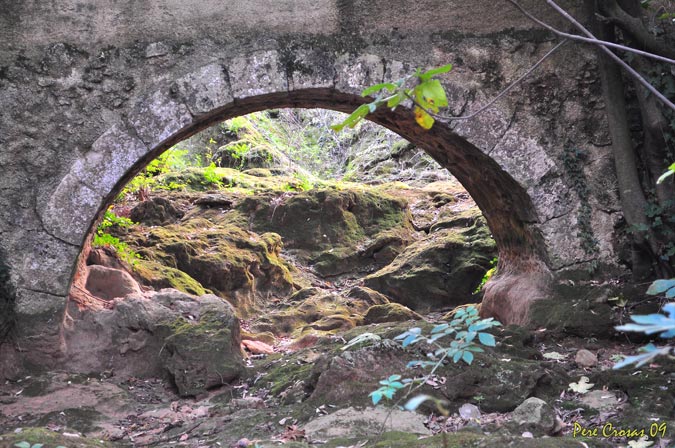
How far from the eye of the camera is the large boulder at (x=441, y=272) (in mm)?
7898

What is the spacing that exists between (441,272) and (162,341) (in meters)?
3.86

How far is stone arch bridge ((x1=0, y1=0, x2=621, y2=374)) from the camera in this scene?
188 inches

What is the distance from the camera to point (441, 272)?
8.01 m

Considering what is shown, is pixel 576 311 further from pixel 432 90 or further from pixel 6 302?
pixel 6 302

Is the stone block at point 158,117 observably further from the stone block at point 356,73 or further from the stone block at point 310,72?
the stone block at point 356,73

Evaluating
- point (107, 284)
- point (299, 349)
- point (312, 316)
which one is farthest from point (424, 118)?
point (312, 316)

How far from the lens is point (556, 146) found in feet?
16.9

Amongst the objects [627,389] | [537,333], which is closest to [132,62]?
[537,333]

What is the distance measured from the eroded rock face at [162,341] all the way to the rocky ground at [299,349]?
0.6 inches

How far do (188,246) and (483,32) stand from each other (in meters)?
3.92

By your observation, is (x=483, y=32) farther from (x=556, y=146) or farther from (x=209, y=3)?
(x=209, y=3)

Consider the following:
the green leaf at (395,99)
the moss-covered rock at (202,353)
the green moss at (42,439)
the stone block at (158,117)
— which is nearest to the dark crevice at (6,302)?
the moss-covered rock at (202,353)

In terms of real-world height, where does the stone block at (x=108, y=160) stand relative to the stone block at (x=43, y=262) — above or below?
above

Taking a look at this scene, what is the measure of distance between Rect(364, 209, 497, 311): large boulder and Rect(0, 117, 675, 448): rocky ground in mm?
17
